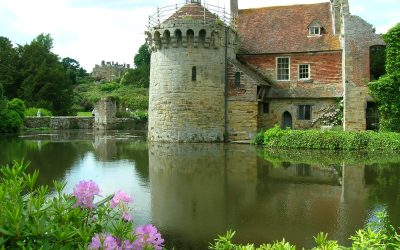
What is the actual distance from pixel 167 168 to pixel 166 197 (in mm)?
5449

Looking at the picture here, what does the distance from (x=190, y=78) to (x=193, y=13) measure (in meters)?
4.30

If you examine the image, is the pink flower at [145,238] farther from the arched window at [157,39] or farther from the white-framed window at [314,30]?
the white-framed window at [314,30]

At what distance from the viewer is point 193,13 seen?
96.3 feet

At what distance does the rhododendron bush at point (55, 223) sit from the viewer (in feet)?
11.1

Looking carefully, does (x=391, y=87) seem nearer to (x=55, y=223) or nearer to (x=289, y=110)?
(x=289, y=110)

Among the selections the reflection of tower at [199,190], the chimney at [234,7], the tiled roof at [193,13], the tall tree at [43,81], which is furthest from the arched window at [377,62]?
the tall tree at [43,81]

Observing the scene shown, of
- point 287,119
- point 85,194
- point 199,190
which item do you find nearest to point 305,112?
point 287,119

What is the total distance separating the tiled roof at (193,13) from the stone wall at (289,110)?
23.4ft

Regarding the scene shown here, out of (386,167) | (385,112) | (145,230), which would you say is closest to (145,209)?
(145,230)

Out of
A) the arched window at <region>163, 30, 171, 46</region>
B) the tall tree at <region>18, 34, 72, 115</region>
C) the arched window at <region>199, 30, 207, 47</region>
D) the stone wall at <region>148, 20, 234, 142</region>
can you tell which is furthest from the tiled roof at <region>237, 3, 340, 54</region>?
the tall tree at <region>18, 34, 72, 115</region>

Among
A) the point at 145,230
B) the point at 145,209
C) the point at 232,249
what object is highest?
the point at 145,230

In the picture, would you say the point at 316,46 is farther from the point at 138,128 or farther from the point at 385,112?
the point at 138,128

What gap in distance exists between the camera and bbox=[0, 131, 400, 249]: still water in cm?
964

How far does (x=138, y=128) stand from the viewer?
1869 inches
